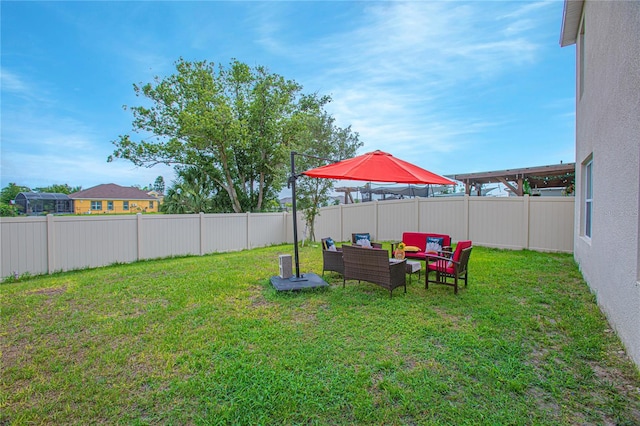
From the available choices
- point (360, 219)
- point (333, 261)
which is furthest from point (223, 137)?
point (333, 261)

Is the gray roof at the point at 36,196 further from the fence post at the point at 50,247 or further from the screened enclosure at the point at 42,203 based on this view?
the fence post at the point at 50,247

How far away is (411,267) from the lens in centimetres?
581

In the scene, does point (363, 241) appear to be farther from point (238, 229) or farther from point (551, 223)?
point (238, 229)

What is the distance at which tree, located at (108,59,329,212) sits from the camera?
16.4 metres

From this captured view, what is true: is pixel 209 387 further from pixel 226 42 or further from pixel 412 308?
pixel 226 42

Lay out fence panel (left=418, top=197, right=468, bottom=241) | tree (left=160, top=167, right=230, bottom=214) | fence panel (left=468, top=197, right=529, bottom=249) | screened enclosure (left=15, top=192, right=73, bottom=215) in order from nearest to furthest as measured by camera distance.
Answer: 1. fence panel (left=468, top=197, right=529, bottom=249)
2. fence panel (left=418, top=197, right=468, bottom=241)
3. tree (left=160, top=167, right=230, bottom=214)
4. screened enclosure (left=15, top=192, right=73, bottom=215)

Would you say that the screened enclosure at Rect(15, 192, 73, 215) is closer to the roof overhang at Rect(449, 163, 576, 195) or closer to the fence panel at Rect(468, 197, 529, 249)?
the fence panel at Rect(468, 197, 529, 249)

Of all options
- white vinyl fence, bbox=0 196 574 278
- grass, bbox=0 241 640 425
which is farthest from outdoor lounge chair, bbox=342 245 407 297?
white vinyl fence, bbox=0 196 574 278

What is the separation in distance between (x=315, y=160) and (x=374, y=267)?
705cm

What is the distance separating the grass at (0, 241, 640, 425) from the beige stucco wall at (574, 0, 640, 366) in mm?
419

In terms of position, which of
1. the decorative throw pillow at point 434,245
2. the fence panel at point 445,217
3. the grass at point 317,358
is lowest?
the grass at point 317,358

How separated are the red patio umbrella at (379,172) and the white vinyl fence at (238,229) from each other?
5.12 m

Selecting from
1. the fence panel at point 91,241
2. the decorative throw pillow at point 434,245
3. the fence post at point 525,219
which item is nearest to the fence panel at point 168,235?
the fence panel at point 91,241

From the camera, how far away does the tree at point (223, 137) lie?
16422mm
